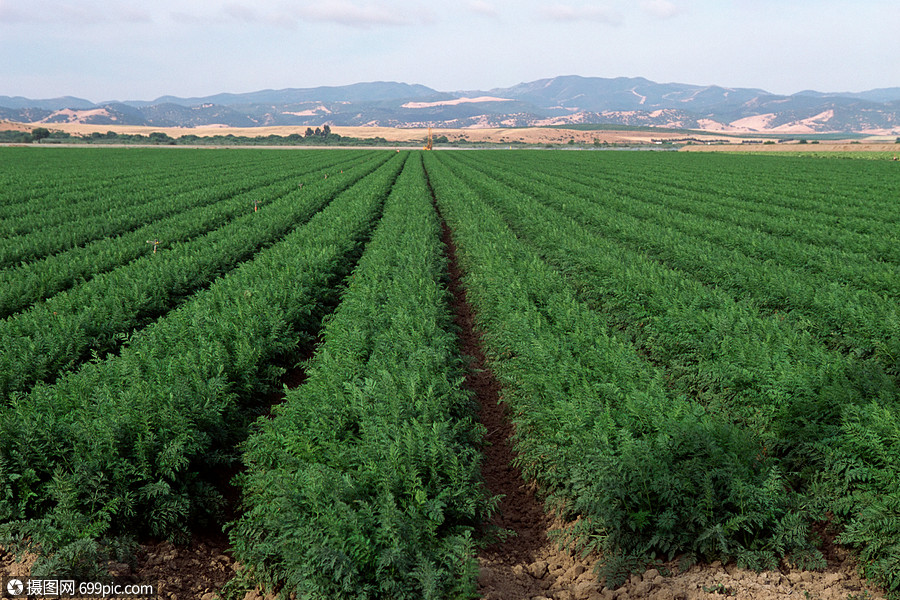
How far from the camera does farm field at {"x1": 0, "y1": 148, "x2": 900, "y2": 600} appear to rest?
4.14 m

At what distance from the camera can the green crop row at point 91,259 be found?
10.1m

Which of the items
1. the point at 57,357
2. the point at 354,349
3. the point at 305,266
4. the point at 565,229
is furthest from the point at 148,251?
the point at 565,229

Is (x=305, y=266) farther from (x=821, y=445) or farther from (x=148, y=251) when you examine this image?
(x=821, y=445)

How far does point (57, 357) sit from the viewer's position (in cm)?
729

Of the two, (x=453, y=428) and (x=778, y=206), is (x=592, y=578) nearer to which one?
(x=453, y=428)

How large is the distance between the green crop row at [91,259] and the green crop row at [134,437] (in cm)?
420

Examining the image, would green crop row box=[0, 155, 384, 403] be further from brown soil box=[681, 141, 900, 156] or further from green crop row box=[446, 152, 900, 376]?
brown soil box=[681, 141, 900, 156]

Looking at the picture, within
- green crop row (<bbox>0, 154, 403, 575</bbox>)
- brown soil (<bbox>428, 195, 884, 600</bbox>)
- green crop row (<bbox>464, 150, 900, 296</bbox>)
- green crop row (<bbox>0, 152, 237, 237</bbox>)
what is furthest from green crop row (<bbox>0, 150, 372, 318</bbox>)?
green crop row (<bbox>464, 150, 900, 296</bbox>)

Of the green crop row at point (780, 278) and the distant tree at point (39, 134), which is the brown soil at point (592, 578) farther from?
the distant tree at point (39, 134)

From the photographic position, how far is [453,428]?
521 cm

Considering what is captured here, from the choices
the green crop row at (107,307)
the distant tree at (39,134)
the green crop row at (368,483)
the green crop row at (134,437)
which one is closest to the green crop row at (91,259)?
the green crop row at (107,307)

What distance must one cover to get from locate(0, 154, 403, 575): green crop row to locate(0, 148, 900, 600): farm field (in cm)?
2

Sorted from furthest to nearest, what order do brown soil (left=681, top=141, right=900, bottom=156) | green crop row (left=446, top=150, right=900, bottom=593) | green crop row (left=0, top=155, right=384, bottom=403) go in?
brown soil (left=681, top=141, right=900, bottom=156)
green crop row (left=0, top=155, right=384, bottom=403)
green crop row (left=446, top=150, right=900, bottom=593)

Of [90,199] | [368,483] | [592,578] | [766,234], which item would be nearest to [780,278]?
[766,234]
